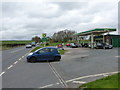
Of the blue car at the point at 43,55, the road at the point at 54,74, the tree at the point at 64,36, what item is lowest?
the road at the point at 54,74

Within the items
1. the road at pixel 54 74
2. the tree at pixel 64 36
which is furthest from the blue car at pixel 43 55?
the tree at pixel 64 36

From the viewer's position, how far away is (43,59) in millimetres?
13141

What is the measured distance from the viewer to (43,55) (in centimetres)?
1310

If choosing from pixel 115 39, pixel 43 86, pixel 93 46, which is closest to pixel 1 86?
pixel 43 86

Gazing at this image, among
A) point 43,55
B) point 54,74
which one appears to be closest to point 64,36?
point 43,55

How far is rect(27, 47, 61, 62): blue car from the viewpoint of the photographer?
1294cm

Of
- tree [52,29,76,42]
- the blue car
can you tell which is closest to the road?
the blue car

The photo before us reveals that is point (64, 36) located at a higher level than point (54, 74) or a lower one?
higher

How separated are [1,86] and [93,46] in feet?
102

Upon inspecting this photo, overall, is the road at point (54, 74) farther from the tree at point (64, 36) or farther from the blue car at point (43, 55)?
the tree at point (64, 36)

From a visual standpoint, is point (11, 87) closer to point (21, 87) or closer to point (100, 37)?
point (21, 87)

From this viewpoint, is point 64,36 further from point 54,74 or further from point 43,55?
point 54,74

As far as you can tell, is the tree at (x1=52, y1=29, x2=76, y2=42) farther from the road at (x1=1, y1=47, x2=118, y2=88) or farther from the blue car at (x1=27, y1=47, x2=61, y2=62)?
the road at (x1=1, y1=47, x2=118, y2=88)

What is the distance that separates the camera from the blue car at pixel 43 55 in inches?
509
